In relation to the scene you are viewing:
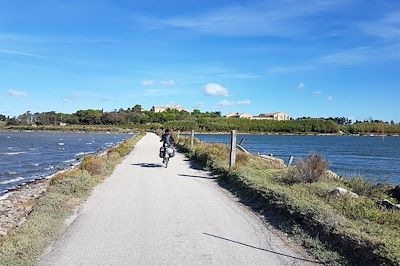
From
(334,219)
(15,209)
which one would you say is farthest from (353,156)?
(334,219)

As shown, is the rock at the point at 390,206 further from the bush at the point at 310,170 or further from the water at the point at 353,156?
the water at the point at 353,156

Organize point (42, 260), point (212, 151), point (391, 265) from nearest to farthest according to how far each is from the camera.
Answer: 1. point (391, 265)
2. point (42, 260)
3. point (212, 151)

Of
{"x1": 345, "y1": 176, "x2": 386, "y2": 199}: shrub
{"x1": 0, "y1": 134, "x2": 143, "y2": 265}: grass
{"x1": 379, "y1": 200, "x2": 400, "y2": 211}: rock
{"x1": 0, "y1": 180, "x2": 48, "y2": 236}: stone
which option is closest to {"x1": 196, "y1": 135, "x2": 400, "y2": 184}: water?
{"x1": 345, "y1": 176, "x2": 386, "y2": 199}: shrub

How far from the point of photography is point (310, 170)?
13.8 meters

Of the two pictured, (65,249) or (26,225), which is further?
(26,225)

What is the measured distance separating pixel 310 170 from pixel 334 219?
579 cm

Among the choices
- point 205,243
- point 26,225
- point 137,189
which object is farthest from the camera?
point 137,189

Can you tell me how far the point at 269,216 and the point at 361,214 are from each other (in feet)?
6.70

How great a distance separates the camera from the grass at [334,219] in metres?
6.56

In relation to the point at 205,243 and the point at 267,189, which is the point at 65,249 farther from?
the point at 267,189

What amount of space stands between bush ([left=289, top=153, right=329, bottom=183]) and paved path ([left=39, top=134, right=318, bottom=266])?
2503 mm

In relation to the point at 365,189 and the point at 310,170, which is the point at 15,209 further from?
the point at 365,189

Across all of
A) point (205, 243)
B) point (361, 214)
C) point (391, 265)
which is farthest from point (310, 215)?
point (391, 265)

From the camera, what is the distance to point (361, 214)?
28.9 ft
